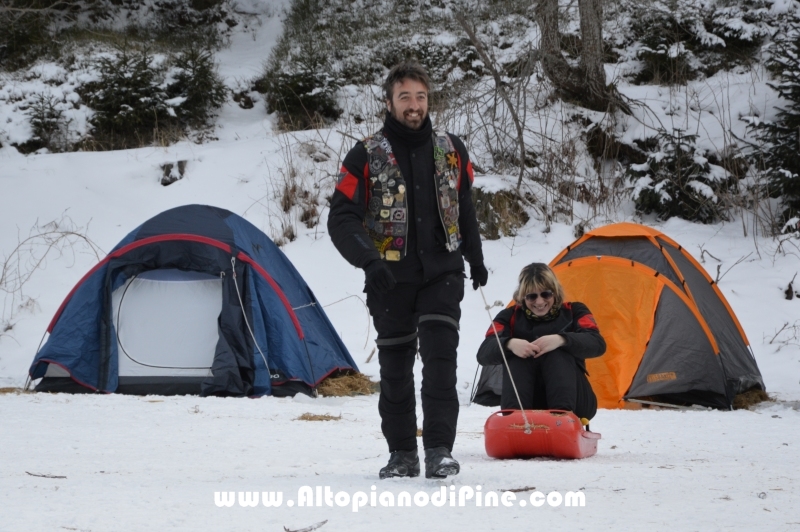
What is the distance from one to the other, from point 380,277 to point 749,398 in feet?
14.5

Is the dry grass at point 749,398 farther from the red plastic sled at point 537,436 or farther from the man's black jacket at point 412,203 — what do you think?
the man's black jacket at point 412,203

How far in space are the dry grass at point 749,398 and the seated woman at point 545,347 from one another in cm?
247

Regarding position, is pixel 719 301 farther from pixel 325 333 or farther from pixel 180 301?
pixel 180 301

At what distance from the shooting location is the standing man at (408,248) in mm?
3275

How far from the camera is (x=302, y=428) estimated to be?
5.08m

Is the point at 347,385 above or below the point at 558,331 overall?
below

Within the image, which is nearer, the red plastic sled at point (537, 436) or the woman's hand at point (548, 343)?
the red plastic sled at point (537, 436)

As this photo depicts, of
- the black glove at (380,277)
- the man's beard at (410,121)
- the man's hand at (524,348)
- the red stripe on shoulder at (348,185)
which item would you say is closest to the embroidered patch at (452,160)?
the man's beard at (410,121)

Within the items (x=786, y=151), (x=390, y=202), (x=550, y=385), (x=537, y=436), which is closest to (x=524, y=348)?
(x=550, y=385)

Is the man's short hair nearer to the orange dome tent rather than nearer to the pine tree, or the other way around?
the orange dome tent

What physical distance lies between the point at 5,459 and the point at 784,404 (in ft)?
17.4

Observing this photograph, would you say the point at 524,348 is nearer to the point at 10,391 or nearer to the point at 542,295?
the point at 542,295

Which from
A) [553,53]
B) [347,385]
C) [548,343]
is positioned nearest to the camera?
[548,343]

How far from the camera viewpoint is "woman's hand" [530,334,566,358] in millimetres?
4121
